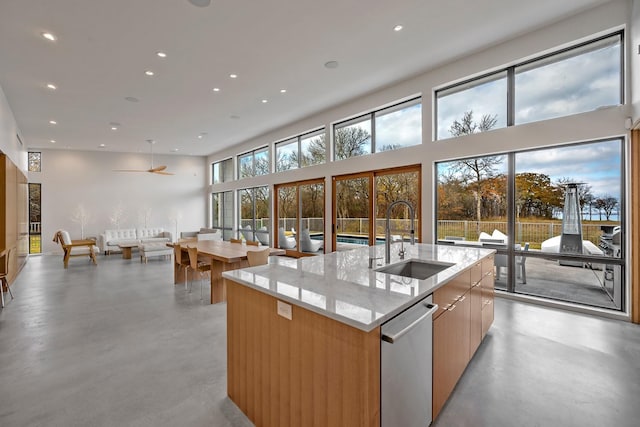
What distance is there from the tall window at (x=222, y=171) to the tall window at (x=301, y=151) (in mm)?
2991

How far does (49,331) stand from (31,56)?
12.2 feet

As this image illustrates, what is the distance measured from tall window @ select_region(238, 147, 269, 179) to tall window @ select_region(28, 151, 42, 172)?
628 centimetres

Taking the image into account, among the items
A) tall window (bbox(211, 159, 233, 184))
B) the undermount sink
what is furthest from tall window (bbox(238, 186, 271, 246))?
the undermount sink

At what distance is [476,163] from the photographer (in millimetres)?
4590

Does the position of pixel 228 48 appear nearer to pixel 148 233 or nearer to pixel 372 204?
pixel 372 204

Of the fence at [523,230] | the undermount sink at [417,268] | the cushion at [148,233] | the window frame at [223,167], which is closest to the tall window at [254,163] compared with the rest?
the window frame at [223,167]

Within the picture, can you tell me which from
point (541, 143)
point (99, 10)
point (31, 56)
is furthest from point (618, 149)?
point (31, 56)

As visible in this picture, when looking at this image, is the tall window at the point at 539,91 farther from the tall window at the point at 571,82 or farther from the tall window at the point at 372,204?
the tall window at the point at 372,204

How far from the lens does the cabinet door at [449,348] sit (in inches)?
66.7

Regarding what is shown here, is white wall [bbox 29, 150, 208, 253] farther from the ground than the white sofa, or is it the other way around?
white wall [bbox 29, 150, 208, 253]

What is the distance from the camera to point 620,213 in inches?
137

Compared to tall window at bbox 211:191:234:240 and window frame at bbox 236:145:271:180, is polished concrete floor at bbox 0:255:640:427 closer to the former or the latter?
window frame at bbox 236:145:271:180

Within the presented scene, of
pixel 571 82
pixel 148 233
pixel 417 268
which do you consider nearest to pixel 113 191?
pixel 148 233

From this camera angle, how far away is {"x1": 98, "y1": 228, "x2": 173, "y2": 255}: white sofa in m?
8.79
